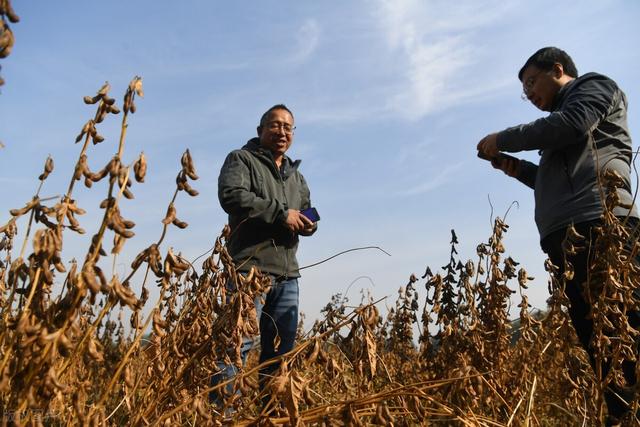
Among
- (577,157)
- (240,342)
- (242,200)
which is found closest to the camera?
(240,342)

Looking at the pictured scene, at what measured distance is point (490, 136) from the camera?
3.20 metres

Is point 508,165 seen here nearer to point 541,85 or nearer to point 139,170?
point 541,85

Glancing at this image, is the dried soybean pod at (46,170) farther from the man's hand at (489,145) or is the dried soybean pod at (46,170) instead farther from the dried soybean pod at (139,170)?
the man's hand at (489,145)

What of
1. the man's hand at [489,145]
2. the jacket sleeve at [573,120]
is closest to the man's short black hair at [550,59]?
the jacket sleeve at [573,120]

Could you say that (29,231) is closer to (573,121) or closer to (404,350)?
(573,121)

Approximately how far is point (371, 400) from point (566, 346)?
4.39 feet

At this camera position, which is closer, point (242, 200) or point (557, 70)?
point (557, 70)

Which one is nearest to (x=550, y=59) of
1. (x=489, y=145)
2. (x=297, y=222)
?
(x=489, y=145)

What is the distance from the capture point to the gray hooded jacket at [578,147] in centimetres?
273

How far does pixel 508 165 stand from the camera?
11.2 feet

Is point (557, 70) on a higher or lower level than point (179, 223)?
higher

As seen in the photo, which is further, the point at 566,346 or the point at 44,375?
the point at 566,346

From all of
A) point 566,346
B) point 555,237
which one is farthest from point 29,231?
point 555,237

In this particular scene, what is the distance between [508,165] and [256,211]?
1.64 metres
